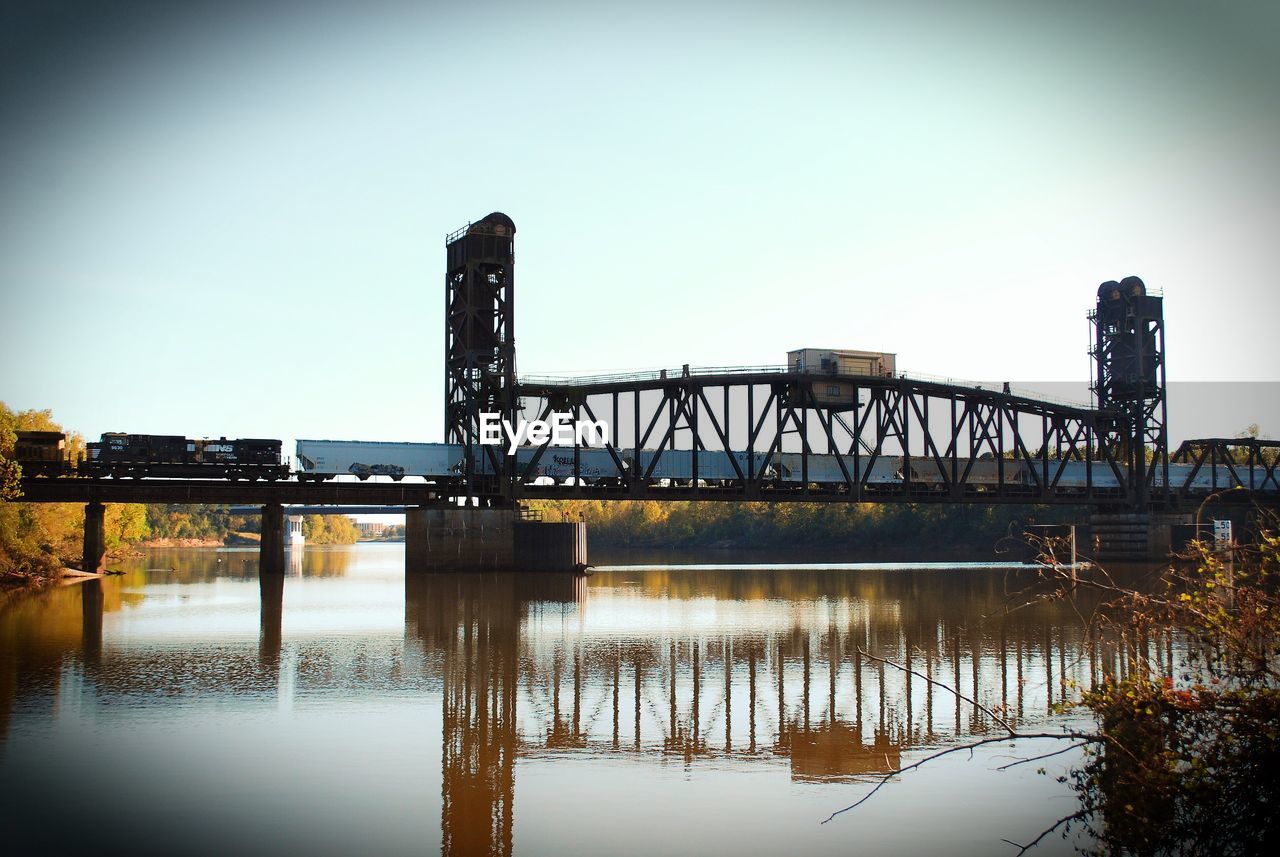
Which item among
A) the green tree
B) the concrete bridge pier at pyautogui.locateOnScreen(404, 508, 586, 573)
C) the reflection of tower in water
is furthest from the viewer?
the concrete bridge pier at pyautogui.locateOnScreen(404, 508, 586, 573)

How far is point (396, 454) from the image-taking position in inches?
3356

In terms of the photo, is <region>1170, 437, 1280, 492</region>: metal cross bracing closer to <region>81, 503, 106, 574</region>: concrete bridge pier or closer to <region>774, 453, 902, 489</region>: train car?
<region>774, 453, 902, 489</region>: train car

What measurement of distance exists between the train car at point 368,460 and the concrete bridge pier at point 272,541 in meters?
5.29

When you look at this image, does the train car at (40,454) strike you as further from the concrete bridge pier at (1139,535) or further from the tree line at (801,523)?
the concrete bridge pier at (1139,535)

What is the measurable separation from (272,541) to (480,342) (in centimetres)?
2239

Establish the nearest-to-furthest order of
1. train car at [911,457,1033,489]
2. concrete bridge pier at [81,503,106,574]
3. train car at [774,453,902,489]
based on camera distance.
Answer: concrete bridge pier at [81,503,106,574]
train car at [774,453,902,489]
train car at [911,457,1033,489]

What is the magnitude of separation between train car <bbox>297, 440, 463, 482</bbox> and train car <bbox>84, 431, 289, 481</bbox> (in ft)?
6.61

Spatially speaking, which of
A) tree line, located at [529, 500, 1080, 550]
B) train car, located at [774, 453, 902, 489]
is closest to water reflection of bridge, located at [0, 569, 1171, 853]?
train car, located at [774, 453, 902, 489]

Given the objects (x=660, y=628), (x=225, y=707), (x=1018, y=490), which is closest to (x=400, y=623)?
(x=660, y=628)

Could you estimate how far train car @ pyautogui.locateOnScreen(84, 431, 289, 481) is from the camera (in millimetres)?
81438

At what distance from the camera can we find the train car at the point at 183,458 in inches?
3206

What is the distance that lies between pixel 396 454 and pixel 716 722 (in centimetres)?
6190

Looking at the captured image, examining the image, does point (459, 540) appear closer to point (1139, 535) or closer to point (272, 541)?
point (272, 541)

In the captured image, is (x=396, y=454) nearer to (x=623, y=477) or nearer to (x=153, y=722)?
(x=623, y=477)
